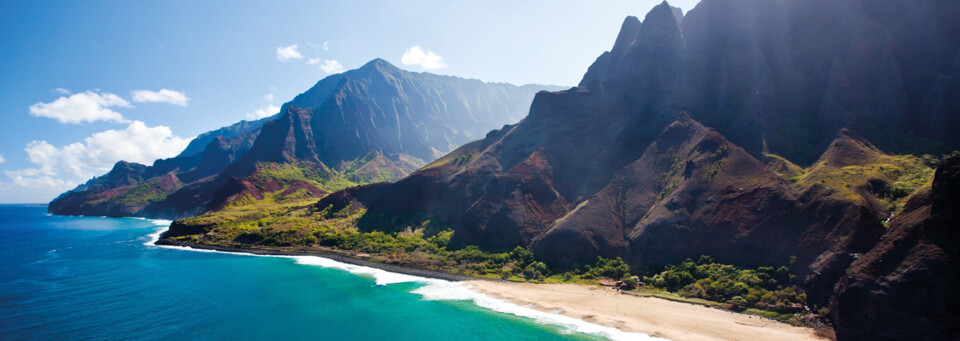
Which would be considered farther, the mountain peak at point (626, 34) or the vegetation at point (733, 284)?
the mountain peak at point (626, 34)

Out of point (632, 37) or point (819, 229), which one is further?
point (632, 37)

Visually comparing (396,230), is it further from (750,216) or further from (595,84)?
(750,216)

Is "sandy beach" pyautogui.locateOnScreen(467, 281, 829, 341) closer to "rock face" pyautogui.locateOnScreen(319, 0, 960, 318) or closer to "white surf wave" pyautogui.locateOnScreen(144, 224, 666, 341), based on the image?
"white surf wave" pyautogui.locateOnScreen(144, 224, 666, 341)

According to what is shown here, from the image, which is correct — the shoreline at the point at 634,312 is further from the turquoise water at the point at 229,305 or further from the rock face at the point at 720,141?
the rock face at the point at 720,141

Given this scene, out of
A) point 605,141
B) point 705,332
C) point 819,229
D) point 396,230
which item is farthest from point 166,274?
point 819,229

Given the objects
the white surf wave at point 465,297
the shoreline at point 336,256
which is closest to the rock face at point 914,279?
the white surf wave at point 465,297

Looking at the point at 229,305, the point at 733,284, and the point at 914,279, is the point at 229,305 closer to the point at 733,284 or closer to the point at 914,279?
the point at 733,284

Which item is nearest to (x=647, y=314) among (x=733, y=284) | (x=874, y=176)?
(x=733, y=284)

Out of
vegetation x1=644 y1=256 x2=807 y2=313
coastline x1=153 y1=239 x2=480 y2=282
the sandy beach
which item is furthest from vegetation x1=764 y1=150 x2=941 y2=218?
coastline x1=153 y1=239 x2=480 y2=282
